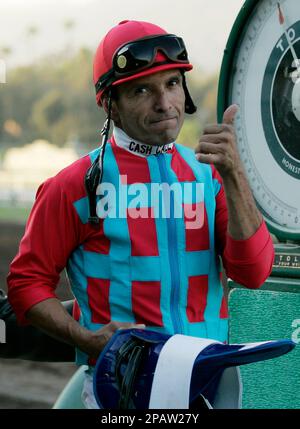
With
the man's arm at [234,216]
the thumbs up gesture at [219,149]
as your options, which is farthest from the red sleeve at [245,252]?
the thumbs up gesture at [219,149]

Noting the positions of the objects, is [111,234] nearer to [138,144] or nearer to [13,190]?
[138,144]

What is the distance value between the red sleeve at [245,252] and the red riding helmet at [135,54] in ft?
0.92

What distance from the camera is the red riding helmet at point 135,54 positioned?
6.20 feet

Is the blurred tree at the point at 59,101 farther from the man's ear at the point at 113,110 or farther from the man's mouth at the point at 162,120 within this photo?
the man's mouth at the point at 162,120

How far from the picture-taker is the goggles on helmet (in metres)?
1.88

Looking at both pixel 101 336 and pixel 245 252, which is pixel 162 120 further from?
pixel 101 336

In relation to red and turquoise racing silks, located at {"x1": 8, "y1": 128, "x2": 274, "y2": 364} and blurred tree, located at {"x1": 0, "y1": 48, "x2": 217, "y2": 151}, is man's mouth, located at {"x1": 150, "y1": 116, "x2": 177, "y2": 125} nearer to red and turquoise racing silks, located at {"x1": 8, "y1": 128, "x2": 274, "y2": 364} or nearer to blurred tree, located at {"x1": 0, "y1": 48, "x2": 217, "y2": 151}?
red and turquoise racing silks, located at {"x1": 8, "y1": 128, "x2": 274, "y2": 364}

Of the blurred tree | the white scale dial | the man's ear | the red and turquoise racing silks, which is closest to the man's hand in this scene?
the red and turquoise racing silks

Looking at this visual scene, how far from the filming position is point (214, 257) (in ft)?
6.49

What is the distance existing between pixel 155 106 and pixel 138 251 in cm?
29

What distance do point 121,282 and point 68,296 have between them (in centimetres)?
802

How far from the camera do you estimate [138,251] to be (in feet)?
6.26

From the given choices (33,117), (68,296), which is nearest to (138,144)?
(68,296)
